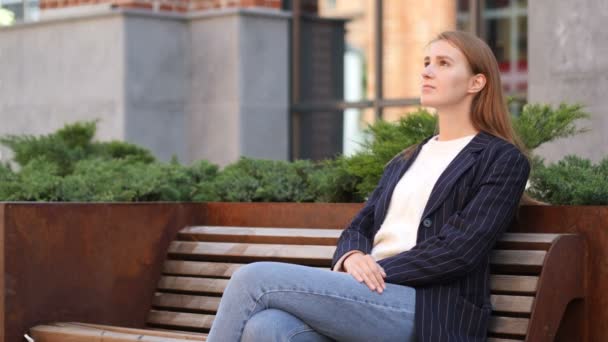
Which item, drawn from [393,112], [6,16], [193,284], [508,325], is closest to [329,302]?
[508,325]

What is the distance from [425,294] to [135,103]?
23.0 feet

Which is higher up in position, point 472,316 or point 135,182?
point 135,182

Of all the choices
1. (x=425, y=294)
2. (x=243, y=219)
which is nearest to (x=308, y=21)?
(x=243, y=219)

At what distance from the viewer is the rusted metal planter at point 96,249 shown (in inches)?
203

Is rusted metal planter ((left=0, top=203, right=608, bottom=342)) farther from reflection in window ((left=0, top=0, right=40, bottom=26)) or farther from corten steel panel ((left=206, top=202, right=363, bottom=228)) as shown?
reflection in window ((left=0, top=0, right=40, bottom=26))

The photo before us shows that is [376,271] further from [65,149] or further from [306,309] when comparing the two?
[65,149]

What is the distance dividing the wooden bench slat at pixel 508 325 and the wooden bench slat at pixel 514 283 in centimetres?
10

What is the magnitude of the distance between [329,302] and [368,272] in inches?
7.7

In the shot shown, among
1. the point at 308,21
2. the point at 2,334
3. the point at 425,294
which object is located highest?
the point at 308,21

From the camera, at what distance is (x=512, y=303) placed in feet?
14.1

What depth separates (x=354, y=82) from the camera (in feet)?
36.3

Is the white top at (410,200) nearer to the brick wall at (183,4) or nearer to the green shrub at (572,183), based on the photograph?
the green shrub at (572,183)

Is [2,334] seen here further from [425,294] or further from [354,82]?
[354,82]

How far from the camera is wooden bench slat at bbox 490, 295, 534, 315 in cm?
426
